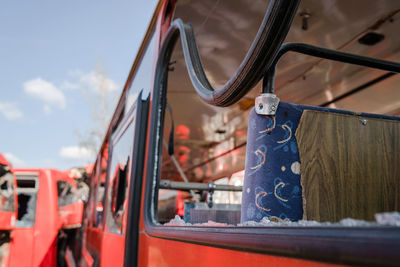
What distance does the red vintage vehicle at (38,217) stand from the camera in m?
3.95

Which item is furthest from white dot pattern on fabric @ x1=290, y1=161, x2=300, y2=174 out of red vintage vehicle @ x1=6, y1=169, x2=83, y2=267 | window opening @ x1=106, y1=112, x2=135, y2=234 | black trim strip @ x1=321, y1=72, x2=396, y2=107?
red vintage vehicle @ x1=6, y1=169, x2=83, y2=267

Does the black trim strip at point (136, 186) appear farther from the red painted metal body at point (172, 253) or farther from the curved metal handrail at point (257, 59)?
the curved metal handrail at point (257, 59)

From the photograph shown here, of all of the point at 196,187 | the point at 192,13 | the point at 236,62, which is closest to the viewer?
the point at 192,13

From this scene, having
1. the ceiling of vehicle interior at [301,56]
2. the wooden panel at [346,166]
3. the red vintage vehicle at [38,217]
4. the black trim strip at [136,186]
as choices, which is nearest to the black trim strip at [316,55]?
the wooden panel at [346,166]

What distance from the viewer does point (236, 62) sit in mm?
2832

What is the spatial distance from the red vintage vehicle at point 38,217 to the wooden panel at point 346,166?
12.5 feet

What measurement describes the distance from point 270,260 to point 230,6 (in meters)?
1.88

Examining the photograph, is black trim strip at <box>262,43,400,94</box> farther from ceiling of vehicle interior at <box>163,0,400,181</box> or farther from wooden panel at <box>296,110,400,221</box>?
ceiling of vehicle interior at <box>163,0,400,181</box>

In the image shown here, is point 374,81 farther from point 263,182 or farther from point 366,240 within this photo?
point 366,240

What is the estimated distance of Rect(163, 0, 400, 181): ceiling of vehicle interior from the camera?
2.20m

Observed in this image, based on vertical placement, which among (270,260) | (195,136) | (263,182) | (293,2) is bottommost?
(270,260)

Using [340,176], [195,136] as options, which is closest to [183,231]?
[340,176]

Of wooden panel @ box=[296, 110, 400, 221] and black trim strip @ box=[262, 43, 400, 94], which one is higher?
black trim strip @ box=[262, 43, 400, 94]

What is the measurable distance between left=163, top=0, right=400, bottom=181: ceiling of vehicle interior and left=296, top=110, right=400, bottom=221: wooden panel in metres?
1.18
